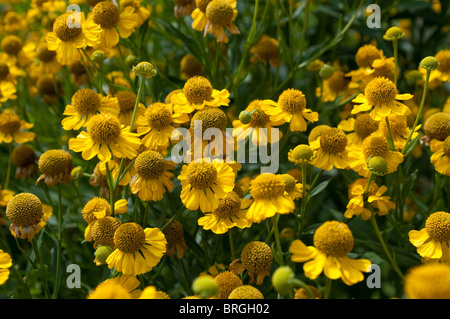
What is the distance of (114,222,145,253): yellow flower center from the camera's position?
2.82 ft

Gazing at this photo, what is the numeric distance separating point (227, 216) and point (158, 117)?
244 mm

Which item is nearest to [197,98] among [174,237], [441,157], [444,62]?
[174,237]

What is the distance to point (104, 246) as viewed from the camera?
905 millimetres

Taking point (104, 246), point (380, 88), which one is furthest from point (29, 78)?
point (380, 88)

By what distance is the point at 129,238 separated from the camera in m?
0.86

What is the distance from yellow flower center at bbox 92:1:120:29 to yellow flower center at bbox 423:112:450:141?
72cm

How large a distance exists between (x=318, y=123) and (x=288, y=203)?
0.40m

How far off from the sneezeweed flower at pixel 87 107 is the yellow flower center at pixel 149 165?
0.52 feet

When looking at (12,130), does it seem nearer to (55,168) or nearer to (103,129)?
(55,168)

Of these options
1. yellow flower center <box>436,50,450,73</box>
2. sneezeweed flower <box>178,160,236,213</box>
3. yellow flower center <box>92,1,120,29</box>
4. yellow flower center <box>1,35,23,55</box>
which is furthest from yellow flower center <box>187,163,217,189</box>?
yellow flower center <box>1,35,23,55</box>

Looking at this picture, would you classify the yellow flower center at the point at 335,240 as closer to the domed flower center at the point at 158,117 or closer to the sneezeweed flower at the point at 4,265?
the domed flower center at the point at 158,117

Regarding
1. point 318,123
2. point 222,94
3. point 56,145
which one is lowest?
point 56,145

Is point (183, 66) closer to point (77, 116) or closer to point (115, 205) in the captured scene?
point (77, 116)

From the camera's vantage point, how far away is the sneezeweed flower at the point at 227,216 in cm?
91
